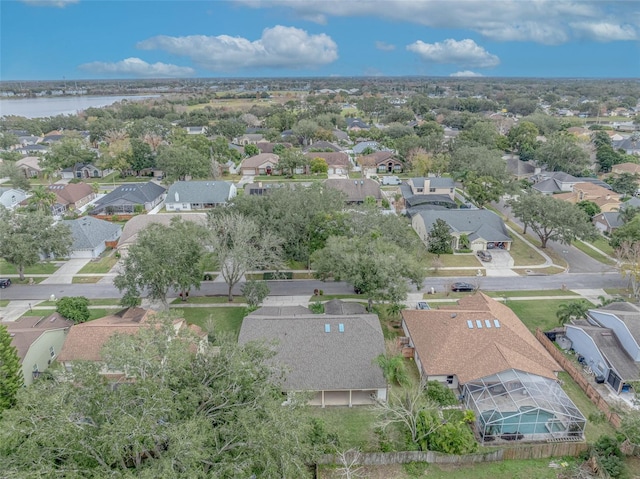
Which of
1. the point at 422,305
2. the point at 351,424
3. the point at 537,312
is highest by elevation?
the point at 422,305

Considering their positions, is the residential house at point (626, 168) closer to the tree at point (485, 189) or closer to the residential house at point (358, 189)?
the tree at point (485, 189)

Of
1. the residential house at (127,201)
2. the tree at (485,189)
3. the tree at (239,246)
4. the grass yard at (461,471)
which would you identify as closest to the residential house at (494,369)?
the grass yard at (461,471)

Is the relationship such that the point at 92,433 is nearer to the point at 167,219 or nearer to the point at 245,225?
the point at 245,225

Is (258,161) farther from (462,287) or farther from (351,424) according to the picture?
(351,424)

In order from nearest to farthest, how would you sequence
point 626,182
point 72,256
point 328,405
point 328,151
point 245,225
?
point 328,405, point 245,225, point 72,256, point 626,182, point 328,151

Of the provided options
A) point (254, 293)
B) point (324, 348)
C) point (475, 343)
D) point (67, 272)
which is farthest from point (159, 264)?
point (475, 343)

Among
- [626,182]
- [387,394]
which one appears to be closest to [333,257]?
[387,394]
